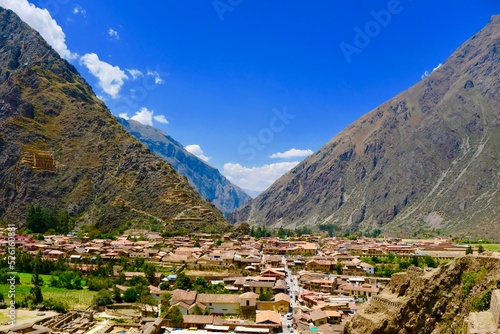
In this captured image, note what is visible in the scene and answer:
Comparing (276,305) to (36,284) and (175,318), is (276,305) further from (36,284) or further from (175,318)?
(36,284)

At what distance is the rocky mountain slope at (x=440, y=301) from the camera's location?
14523mm

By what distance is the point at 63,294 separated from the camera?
51750 millimetres

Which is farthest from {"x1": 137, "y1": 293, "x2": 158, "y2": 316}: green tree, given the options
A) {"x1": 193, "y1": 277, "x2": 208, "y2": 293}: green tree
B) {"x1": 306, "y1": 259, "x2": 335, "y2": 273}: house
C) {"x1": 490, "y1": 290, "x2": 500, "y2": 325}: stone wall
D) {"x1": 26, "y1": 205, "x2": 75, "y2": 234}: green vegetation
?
{"x1": 26, "y1": 205, "x2": 75, "y2": 234}: green vegetation

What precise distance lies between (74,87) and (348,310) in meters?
129

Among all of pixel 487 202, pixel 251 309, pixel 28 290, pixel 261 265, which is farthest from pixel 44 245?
pixel 487 202

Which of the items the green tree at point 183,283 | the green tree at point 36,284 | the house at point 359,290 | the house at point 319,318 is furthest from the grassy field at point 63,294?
the house at point 359,290

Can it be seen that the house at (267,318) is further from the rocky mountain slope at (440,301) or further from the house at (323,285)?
the rocky mountain slope at (440,301)

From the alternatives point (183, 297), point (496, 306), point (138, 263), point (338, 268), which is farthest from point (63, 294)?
point (496, 306)

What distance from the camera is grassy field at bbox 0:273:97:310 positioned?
1918 inches

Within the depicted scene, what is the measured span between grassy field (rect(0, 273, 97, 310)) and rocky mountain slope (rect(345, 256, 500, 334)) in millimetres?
38053

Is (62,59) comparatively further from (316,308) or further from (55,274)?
(316,308)

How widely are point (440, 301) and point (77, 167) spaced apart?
383 feet

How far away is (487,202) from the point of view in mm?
162625

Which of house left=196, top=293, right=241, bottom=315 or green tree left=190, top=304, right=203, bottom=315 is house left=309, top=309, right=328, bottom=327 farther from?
green tree left=190, top=304, right=203, bottom=315
